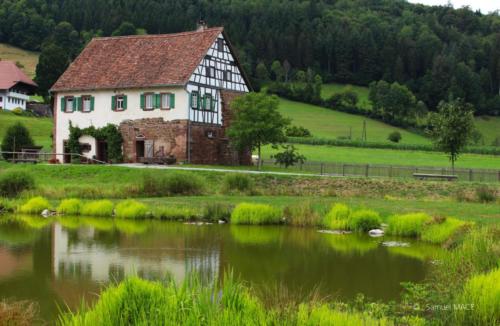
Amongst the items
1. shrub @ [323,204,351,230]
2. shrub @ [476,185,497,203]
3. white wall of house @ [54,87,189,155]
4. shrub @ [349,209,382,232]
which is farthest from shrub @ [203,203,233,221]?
white wall of house @ [54,87,189,155]

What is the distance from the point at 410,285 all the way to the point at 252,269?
13.4 ft

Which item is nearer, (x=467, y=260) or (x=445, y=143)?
(x=467, y=260)

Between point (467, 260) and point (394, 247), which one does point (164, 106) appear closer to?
point (394, 247)

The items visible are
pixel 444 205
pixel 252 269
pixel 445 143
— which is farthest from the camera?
pixel 445 143

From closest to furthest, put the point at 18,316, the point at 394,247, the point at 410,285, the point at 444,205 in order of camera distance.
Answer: the point at 18,316 < the point at 410,285 < the point at 394,247 < the point at 444,205

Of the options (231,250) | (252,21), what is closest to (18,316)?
(231,250)

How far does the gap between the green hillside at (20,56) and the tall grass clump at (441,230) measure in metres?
103

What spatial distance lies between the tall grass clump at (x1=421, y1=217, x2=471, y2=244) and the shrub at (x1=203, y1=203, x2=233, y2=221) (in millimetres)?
7915

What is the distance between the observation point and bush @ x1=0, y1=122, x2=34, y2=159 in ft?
158

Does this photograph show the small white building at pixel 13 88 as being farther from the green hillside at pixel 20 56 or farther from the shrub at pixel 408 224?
the shrub at pixel 408 224

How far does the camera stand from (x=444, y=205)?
28.3 meters

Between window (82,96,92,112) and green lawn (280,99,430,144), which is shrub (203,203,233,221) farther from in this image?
green lawn (280,99,430,144)

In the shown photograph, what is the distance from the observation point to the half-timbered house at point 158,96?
45.8 meters

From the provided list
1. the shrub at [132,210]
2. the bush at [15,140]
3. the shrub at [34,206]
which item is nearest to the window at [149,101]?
the bush at [15,140]
